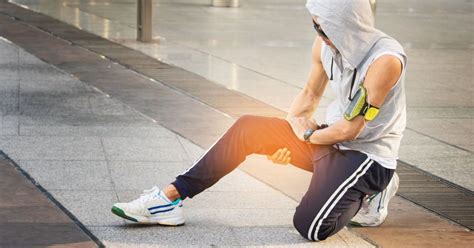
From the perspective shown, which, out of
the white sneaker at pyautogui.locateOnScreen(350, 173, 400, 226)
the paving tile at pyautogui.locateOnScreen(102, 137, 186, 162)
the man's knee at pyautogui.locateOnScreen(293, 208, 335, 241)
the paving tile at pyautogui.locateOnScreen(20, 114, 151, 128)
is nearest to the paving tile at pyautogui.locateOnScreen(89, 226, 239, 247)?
the man's knee at pyautogui.locateOnScreen(293, 208, 335, 241)

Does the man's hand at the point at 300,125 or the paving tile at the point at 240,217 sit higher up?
the man's hand at the point at 300,125

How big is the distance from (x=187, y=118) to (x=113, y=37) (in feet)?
19.6

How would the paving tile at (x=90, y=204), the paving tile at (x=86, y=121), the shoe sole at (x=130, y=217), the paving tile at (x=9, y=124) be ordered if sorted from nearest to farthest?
the shoe sole at (x=130, y=217), the paving tile at (x=90, y=204), the paving tile at (x=9, y=124), the paving tile at (x=86, y=121)

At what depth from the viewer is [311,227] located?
5371 mm

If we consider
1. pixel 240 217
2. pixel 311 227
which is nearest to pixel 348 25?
pixel 311 227

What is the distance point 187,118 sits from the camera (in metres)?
8.62

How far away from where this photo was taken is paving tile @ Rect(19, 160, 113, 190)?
20.8 feet

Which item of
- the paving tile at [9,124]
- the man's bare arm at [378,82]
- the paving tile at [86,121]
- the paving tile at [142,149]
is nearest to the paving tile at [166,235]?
the man's bare arm at [378,82]

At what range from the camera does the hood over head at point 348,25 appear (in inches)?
205

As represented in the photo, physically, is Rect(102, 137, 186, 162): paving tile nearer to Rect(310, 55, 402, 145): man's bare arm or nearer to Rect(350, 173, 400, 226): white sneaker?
Rect(350, 173, 400, 226): white sneaker

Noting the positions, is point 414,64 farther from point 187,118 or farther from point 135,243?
point 135,243

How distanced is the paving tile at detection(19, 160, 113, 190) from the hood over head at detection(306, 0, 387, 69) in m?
1.81

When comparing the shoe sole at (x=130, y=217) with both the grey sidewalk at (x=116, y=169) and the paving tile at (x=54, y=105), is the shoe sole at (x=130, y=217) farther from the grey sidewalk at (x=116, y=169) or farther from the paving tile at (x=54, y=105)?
the paving tile at (x=54, y=105)

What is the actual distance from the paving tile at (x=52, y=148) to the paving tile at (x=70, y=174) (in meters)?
0.15
